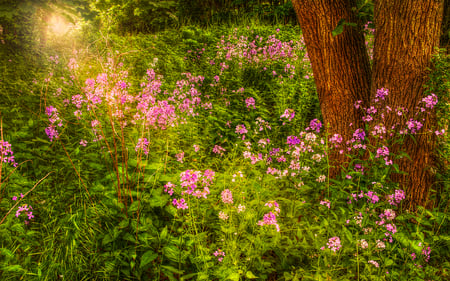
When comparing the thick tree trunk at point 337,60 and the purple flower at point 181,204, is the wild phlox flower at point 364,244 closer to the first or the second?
the thick tree trunk at point 337,60

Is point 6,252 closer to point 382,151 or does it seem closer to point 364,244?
point 364,244

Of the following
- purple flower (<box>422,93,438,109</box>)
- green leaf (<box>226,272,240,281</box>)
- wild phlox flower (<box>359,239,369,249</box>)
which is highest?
purple flower (<box>422,93,438,109</box>)

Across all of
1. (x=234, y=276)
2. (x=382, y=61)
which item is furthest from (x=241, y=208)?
(x=382, y=61)

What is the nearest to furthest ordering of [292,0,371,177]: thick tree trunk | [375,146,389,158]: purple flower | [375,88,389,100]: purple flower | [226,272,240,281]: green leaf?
[226,272,240,281]: green leaf
[375,146,389,158]: purple flower
[375,88,389,100]: purple flower
[292,0,371,177]: thick tree trunk

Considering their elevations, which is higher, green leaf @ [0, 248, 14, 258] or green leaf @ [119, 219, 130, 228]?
green leaf @ [119, 219, 130, 228]

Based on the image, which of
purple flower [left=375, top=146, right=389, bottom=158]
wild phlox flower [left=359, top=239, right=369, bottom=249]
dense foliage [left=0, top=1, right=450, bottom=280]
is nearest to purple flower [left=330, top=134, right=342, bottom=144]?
dense foliage [left=0, top=1, right=450, bottom=280]

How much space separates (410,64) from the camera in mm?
2434

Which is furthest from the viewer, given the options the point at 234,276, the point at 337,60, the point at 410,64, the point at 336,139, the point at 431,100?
the point at 337,60

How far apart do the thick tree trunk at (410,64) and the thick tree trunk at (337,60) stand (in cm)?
23

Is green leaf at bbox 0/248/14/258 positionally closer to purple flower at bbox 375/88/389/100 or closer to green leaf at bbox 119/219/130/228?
green leaf at bbox 119/219/130/228

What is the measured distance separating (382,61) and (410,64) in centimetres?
23

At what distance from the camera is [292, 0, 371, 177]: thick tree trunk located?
2.68 metres

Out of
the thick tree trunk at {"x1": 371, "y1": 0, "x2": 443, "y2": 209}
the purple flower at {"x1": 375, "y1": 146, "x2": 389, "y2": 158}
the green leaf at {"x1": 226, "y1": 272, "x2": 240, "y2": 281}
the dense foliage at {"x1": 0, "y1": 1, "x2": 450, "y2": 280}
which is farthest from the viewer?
the thick tree trunk at {"x1": 371, "y1": 0, "x2": 443, "y2": 209}

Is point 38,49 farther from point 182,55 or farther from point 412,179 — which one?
point 412,179
